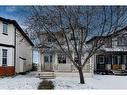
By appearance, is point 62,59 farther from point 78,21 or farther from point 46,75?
point 78,21

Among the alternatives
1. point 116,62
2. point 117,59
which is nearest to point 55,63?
point 116,62

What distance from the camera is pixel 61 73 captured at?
76.1 feet

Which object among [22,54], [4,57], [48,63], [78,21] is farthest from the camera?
[22,54]

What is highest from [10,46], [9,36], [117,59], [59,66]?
[9,36]

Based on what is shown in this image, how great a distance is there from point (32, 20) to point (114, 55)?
1084cm

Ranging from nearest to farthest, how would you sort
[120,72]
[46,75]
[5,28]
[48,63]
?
[5,28], [46,75], [120,72], [48,63]

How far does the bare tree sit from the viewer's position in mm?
17016

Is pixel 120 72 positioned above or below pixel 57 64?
below

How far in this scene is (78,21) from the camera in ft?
56.6

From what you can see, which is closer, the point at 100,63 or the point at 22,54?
the point at 100,63

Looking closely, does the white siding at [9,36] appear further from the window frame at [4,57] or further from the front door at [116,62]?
the front door at [116,62]

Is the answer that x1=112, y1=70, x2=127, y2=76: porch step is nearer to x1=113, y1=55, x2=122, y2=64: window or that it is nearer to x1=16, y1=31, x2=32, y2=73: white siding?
x1=113, y1=55, x2=122, y2=64: window
